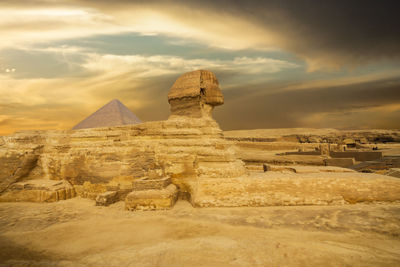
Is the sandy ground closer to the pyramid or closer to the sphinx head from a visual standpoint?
the sphinx head

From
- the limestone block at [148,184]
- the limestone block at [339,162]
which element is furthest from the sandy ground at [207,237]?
the limestone block at [339,162]

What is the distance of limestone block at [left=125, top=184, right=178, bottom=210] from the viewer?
650cm

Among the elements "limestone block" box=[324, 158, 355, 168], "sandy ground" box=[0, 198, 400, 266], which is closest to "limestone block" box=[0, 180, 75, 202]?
"sandy ground" box=[0, 198, 400, 266]

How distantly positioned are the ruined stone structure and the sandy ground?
431 mm

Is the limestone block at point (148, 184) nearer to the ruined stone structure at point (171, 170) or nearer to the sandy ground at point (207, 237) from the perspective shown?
the ruined stone structure at point (171, 170)

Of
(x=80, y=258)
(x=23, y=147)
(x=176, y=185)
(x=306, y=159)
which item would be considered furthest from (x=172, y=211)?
(x=306, y=159)

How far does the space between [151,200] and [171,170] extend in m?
1.29

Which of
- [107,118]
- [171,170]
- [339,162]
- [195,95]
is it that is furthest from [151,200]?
[107,118]

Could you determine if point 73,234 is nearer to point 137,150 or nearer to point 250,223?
point 137,150

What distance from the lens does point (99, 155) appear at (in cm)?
839

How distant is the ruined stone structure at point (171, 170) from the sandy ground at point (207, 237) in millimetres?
431

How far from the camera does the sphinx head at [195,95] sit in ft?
27.8

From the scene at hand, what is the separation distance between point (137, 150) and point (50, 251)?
4136 mm

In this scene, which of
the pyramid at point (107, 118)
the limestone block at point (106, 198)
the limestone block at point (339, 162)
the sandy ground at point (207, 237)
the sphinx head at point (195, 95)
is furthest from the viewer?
the pyramid at point (107, 118)
